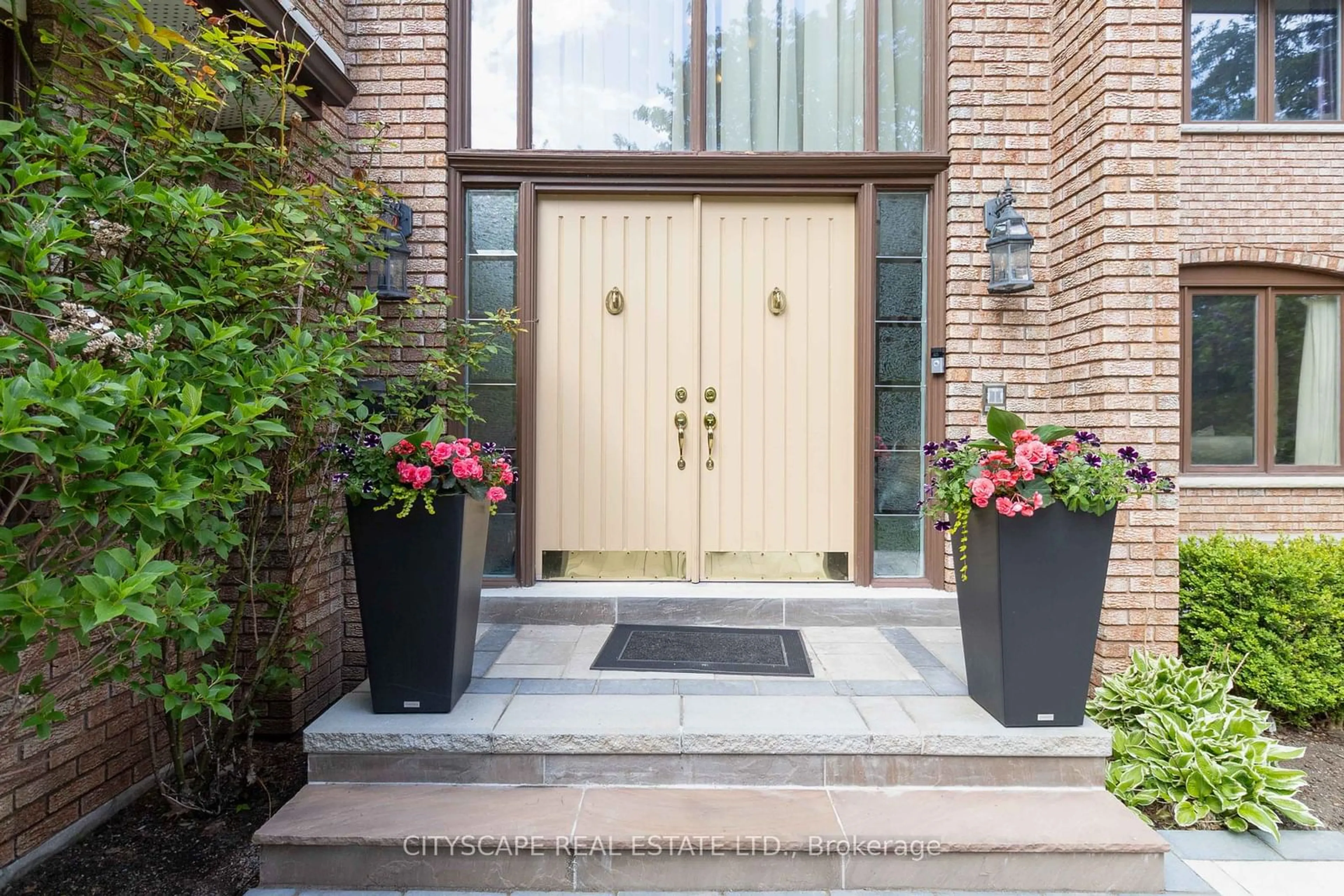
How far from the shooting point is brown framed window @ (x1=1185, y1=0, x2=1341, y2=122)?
5.34 meters

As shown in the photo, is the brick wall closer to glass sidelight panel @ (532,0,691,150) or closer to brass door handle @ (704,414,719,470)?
brass door handle @ (704,414,719,470)

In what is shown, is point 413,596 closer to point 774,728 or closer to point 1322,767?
point 774,728

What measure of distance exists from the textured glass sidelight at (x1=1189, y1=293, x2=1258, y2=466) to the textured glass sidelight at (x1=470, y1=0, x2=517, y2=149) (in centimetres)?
507

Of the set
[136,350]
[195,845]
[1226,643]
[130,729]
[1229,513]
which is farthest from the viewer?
[1229,513]

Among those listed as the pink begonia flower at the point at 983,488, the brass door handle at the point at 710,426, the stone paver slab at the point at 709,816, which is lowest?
the stone paver slab at the point at 709,816

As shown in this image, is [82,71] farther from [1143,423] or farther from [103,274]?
[1143,423]

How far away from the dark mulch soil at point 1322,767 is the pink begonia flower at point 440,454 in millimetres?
3199

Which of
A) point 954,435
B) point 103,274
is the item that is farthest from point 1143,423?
point 103,274

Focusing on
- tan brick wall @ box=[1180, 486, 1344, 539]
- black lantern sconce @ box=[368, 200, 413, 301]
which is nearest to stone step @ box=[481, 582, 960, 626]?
black lantern sconce @ box=[368, 200, 413, 301]

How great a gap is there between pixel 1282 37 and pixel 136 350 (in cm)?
762

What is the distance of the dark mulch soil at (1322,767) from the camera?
8.13ft

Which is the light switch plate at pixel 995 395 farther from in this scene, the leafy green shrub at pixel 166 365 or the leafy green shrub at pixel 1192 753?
the leafy green shrub at pixel 166 365

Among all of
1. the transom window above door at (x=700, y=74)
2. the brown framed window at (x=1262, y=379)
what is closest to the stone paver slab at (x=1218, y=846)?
the transom window above door at (x=700, y=74)

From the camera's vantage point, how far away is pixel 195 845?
7.29ft
